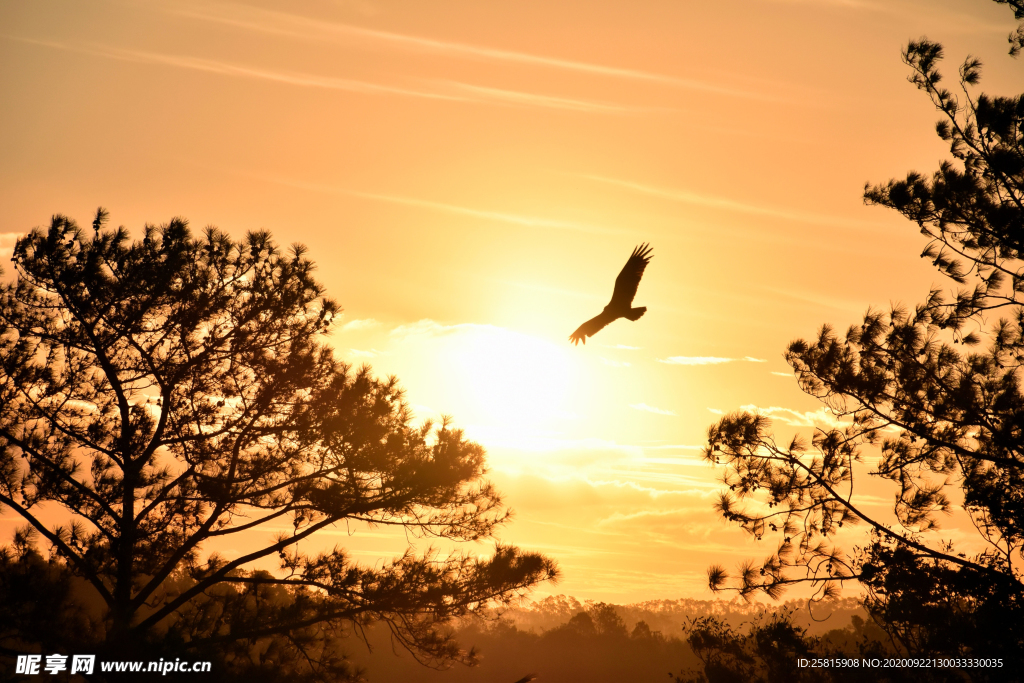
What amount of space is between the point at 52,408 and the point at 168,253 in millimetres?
2797

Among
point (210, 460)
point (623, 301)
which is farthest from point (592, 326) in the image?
point (210, 460)

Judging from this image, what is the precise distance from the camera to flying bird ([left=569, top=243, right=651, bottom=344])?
7715 mm

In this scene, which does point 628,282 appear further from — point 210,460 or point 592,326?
point 210,460

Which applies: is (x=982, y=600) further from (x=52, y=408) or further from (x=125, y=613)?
(x=52, y=408)

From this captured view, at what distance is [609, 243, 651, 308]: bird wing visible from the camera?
7.70 meters

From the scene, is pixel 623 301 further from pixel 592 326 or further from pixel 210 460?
pixel 210 460

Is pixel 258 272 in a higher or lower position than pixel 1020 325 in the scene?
higher

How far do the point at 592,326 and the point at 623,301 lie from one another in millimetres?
435

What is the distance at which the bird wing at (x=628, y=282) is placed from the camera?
25.3 ft

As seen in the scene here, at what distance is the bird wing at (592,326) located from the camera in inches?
308

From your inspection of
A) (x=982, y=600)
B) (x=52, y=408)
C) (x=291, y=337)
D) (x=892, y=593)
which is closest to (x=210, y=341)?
(x=291, y=337)

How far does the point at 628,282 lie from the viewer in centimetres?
773

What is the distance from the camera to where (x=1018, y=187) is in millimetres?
9359

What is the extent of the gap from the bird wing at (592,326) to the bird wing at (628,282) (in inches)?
6.1
